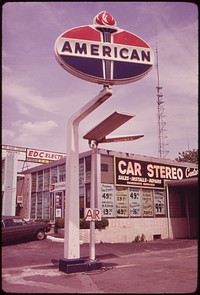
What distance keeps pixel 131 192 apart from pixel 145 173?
176cm

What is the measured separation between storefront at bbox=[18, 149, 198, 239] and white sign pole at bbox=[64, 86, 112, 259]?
8.94 m

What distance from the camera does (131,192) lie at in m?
20.8

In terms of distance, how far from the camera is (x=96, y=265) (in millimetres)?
9727

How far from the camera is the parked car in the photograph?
675 inches

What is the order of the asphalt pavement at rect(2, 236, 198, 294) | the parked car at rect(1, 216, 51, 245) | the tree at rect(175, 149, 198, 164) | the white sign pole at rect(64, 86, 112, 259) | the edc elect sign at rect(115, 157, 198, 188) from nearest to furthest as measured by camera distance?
the asphalt pavement at rect(2, 236, 198, 294), the white sign pole at rect(64, 86, 112, 259), the parked car at rect(1, 216, 51, 245), the edc elect sign at rect(115, 157, 198, 188), the tree at rect(175, 149, 198, 164)

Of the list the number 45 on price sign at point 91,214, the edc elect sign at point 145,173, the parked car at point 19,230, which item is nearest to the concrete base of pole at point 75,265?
the number 45 on price sign at point 91,214

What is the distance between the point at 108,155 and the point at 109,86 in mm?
10577

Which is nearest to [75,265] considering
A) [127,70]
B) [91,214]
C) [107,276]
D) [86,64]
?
[107,276]


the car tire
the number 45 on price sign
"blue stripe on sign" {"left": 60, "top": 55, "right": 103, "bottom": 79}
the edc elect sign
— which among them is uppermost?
"blue stripe on sign" {"left": 60, "top": 55, "right": 103, "bottom": 79}

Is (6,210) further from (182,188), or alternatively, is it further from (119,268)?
(119,268)

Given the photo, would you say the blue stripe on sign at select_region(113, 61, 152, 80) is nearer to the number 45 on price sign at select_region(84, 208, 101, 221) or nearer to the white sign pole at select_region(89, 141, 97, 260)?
the white sign pole at select_region(89, 141, 97, 260)

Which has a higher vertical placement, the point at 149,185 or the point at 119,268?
the point at 149,185

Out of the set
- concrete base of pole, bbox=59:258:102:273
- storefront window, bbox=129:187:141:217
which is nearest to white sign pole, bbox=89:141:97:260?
concrete base of pole, bbox=59:258:102:273

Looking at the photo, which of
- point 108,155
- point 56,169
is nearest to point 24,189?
point 56,169
